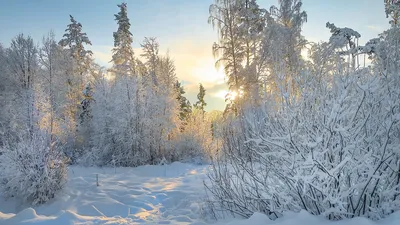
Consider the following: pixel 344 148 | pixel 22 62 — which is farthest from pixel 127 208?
pixel 22 62

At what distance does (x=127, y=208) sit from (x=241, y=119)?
4.18 m

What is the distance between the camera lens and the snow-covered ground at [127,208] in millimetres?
5645

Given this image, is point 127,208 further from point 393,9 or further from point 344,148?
point 393,9

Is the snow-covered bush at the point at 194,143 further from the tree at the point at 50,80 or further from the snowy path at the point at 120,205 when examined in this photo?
the tree at the point at 50,80

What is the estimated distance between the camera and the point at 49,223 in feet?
19.0

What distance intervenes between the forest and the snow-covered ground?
1.00ft

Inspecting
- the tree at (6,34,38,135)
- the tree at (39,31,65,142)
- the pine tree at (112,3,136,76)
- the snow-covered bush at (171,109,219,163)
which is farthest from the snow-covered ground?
the tree at (6,34,38,135)

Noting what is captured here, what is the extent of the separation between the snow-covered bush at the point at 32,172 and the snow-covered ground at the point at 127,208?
315 mm

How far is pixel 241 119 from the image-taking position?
6.01 meters

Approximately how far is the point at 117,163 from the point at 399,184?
14.9 meters

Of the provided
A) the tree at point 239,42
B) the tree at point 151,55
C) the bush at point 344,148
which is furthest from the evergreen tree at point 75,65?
the bush at point 344,148

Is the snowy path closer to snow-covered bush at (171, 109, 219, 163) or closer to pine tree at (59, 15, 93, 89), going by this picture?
snow-covered bush at (171, 109, 219, 163)

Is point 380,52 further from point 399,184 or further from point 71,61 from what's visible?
point 71,61

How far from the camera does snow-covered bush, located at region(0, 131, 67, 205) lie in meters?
8.13
